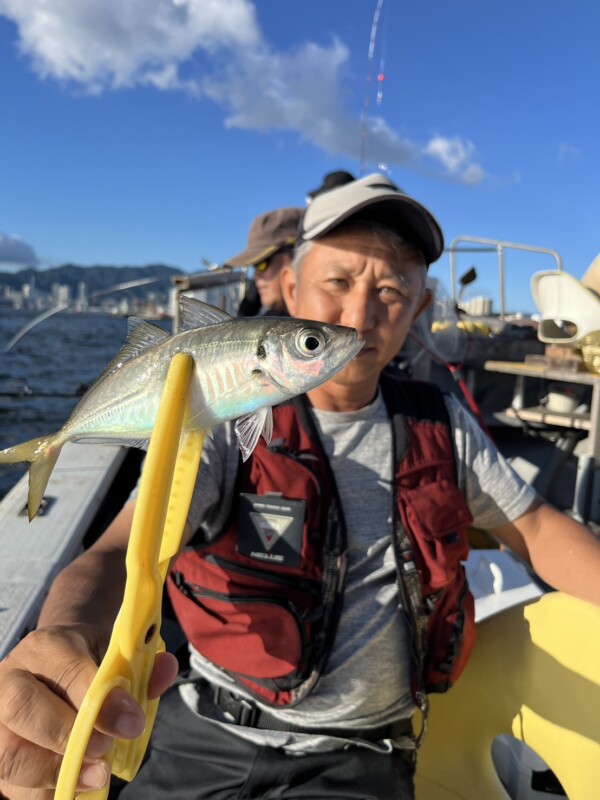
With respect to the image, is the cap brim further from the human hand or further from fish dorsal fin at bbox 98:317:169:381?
the human hand

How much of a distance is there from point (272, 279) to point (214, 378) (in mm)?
4651

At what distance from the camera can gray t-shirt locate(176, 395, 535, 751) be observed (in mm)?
1855

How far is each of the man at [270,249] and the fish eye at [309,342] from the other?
165 inches

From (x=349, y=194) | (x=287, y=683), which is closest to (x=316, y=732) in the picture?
(x=287, y=683)

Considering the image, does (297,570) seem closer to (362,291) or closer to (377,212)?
(362,291)

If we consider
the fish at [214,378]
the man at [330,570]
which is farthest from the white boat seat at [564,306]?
the fish at [214,378]

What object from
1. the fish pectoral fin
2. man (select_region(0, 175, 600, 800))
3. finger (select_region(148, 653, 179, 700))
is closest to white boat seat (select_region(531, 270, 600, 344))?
man (select_region(0, 175, 600, 800))

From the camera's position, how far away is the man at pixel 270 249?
17.2 ft

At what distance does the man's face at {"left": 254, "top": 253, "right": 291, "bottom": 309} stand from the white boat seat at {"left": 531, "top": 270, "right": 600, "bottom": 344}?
3.05m

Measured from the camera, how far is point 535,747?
207cm

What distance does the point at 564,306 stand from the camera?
221 cm

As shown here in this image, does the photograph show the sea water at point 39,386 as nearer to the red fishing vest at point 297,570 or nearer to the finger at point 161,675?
the red fishing vest at point 297,570

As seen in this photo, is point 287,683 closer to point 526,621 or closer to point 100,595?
point 100,595

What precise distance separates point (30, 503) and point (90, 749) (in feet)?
1.50
